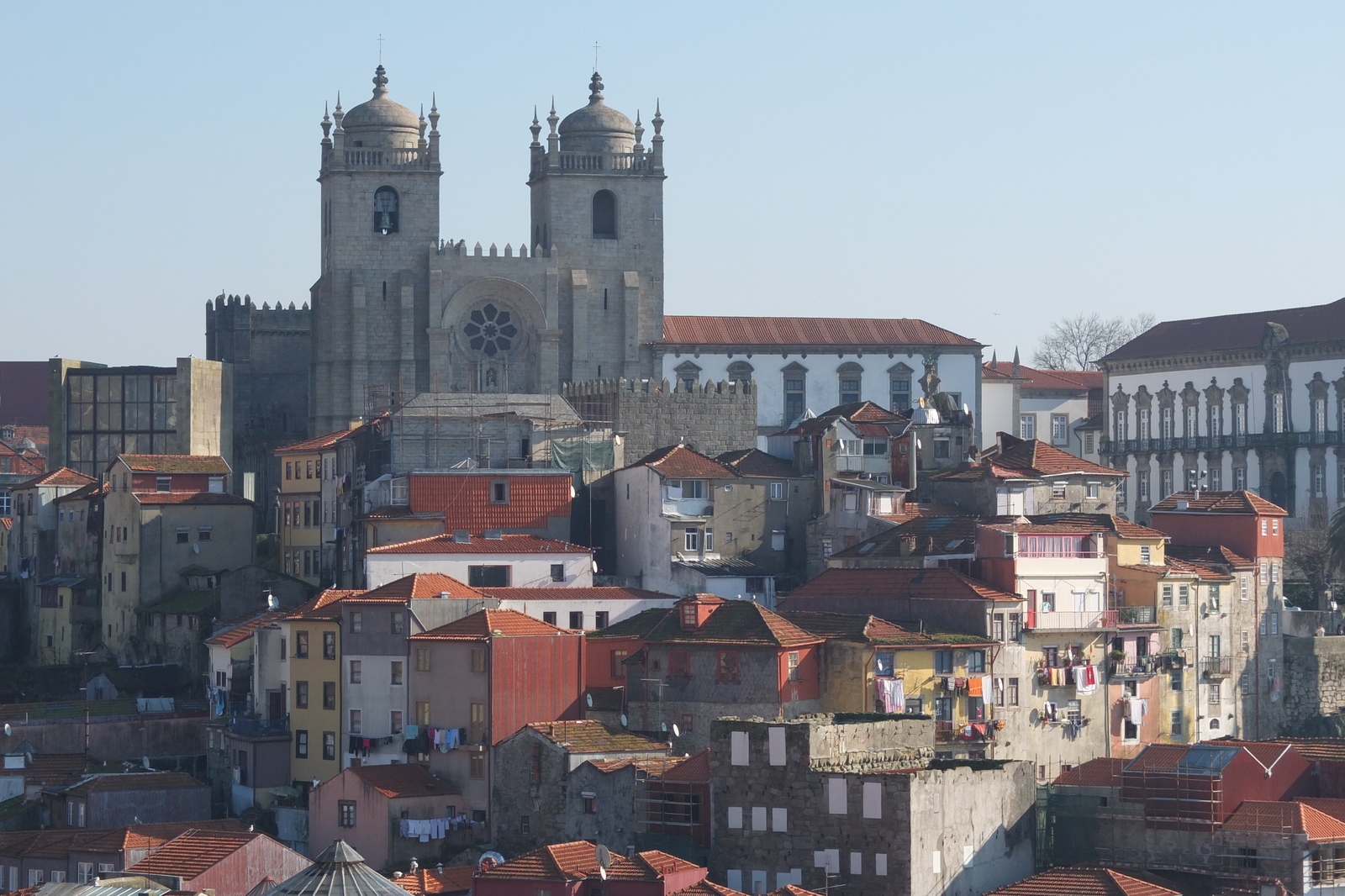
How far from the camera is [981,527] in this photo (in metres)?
81.4

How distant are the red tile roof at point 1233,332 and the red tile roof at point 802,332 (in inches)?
806

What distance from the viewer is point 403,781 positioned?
7256 cm

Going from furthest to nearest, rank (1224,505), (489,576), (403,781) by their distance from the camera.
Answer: (1224,505), (489,576), (403,781)

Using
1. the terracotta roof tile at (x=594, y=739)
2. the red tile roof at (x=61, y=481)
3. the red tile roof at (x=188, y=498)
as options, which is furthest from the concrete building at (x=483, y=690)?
the red tile roof at (x=61, y=481)

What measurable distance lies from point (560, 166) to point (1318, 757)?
52466mm

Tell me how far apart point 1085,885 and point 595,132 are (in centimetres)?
6124

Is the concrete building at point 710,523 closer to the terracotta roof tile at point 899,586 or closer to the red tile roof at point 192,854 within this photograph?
the terracotta roof tile at point 899,586

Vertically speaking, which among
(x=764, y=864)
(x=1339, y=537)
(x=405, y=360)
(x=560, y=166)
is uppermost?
(x=560, y=166)

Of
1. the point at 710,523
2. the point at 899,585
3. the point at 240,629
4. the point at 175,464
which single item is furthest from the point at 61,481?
the point at 899,585

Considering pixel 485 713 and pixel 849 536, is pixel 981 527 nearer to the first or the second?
pixel 849 536

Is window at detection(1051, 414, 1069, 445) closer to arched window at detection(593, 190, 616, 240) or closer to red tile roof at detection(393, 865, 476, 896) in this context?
arched window at detection(593, 190, 616, 240)

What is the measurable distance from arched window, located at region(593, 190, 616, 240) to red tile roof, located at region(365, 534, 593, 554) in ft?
106

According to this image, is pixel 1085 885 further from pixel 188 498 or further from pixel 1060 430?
pixel 1060 430

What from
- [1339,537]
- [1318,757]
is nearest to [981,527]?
[1318,757]
